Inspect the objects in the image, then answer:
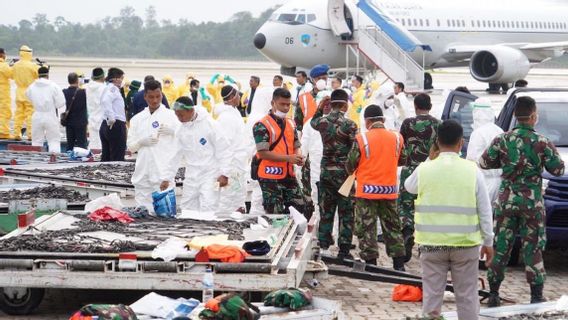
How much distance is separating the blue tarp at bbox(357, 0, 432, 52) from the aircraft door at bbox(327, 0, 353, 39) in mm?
721

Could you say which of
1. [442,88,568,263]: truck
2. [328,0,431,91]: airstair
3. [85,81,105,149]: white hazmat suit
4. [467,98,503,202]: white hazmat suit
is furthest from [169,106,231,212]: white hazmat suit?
[328,0,431,91]: airstair

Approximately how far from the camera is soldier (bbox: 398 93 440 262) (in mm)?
12430

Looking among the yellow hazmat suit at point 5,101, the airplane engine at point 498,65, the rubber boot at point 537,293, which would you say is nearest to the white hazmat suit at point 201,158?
the rubber boot at point 537,293

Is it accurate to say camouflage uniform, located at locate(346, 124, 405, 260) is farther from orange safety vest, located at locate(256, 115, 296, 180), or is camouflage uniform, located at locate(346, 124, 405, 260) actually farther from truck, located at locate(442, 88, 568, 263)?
truck, located at locate(442, 88, 568, 263)

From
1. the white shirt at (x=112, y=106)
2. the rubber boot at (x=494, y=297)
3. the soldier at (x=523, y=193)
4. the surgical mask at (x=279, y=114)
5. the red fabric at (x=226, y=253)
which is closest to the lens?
the red fabric at (x=226, y=253)

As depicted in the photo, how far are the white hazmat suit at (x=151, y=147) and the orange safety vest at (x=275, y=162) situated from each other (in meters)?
0.98

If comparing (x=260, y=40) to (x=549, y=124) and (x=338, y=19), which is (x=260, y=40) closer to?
(x=338, y=19)

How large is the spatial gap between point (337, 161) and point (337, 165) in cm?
4

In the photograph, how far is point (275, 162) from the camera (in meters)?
12.2

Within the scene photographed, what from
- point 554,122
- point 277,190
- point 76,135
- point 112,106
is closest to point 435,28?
point 76,135

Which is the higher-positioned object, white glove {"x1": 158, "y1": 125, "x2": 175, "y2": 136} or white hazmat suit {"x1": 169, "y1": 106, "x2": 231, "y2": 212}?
white glove {"x1": 158, "y1": 125, "x2": 175, "y2": 136}

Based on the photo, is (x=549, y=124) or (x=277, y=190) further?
(x=549, y=124)

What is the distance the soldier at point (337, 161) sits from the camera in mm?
12305

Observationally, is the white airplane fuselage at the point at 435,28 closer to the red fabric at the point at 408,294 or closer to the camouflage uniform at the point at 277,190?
the camouflage uniform at the point at 277,190
